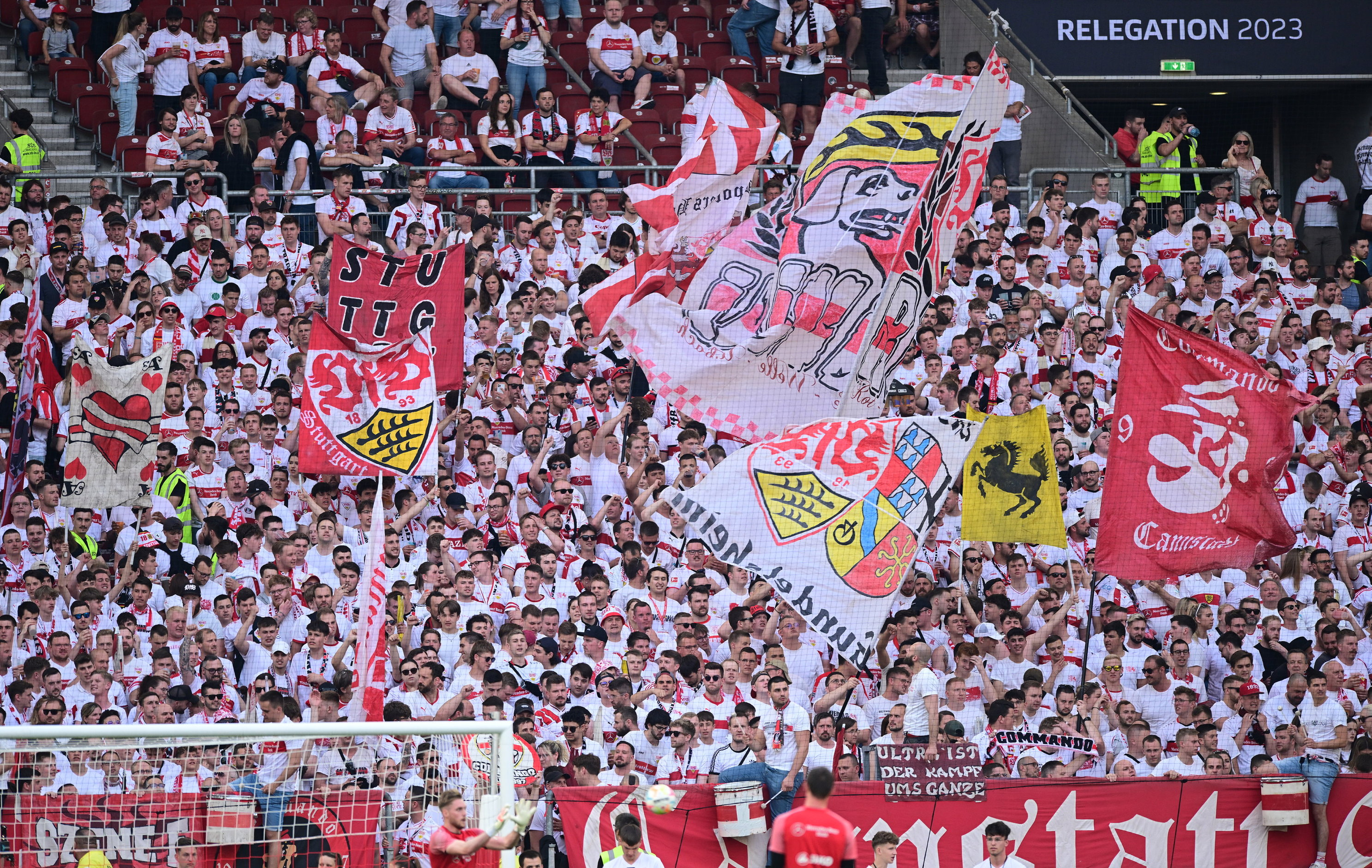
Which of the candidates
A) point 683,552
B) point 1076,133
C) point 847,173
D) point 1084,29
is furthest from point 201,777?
point 1084,29

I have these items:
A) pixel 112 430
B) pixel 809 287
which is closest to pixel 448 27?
pixel 112 430

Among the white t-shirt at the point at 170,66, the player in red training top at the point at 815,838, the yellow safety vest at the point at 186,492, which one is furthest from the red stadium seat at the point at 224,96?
the player in red training top at the point at 815,838

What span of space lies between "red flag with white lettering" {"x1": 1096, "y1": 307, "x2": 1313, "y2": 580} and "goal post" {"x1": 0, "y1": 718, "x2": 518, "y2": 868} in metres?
5.08

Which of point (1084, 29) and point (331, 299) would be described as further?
point (1084, 29)

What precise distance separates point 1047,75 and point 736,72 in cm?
384

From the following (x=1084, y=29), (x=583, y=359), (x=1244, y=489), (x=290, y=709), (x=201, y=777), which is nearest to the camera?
(x=201, y=777)

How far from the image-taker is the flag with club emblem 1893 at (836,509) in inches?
495

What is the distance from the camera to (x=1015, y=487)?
15312 millimetres

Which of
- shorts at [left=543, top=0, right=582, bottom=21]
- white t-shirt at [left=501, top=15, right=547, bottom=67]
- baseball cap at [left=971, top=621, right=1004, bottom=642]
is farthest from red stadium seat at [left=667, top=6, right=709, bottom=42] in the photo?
baseball cap at [left=971, top=621, right=1004, bottom=642]

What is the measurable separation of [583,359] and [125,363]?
3.97 meters

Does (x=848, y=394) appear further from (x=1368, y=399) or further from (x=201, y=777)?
(x=1368, y=399)

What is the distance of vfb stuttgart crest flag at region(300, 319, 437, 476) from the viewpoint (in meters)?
15.9

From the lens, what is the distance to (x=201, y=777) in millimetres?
12172

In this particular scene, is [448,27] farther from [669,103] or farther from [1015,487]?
[1015,487]
